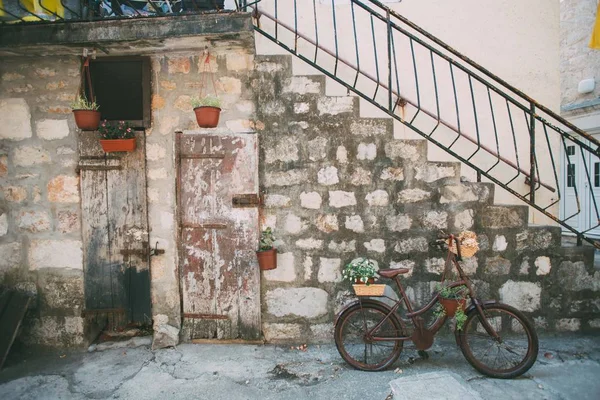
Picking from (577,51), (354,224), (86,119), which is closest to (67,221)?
(86,119)

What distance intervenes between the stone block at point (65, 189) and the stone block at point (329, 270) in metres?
2.62

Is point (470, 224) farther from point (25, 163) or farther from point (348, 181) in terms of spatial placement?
point (25, 163)

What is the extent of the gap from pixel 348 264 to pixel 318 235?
1.36 feet

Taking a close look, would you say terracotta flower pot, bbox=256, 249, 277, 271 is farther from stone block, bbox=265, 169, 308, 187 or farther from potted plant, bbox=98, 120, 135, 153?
potted plant, bbox=98, 120, 135, 153

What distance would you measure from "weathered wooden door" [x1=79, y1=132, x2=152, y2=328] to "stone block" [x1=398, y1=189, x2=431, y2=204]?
261cm

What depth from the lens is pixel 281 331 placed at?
3883 mm

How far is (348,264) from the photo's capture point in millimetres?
3666

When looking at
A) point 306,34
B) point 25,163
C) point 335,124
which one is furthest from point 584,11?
point 25,163

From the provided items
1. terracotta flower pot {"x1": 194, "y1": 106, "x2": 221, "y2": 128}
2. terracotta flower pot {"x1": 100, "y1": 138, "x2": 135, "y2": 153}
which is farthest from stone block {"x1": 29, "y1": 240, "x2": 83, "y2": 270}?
terracotta flower pot {"x1": 194, "y1": 106, "x2": 221, "y2": 128}

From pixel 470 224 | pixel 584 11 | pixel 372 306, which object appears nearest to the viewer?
pixel 372 306

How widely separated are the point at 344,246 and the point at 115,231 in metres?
2.37

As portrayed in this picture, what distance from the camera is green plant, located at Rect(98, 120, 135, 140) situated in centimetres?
365

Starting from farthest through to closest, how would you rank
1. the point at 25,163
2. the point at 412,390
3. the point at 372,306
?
the point at 25,163
the point at 372,306
the point at 412,390

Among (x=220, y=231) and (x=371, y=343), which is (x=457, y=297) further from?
(x=220, y=231)
